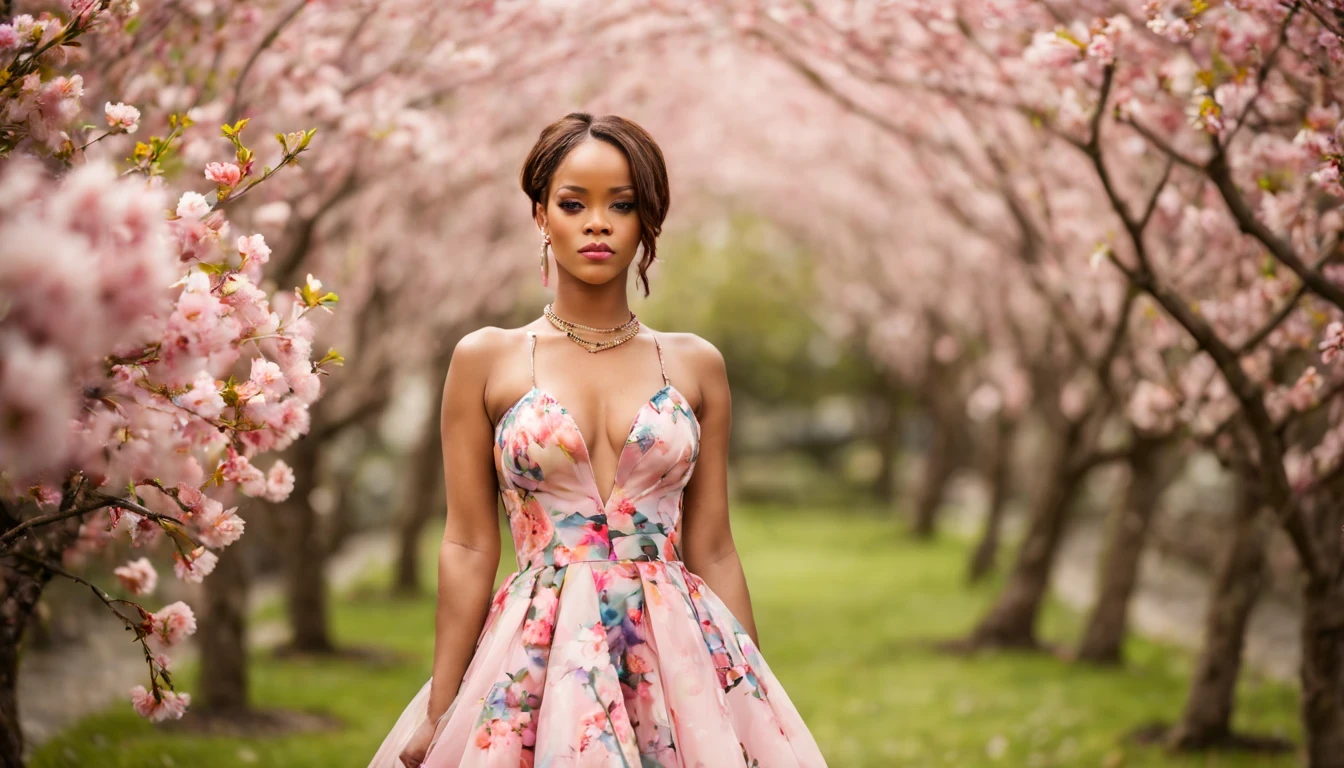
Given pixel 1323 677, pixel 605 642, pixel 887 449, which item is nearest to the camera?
pixel 605 642

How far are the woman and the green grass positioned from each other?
12.0 feet

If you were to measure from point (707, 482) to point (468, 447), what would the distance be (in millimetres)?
629

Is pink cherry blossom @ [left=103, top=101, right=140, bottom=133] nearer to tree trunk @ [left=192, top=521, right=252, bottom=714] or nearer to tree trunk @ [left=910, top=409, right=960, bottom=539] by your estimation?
tree trunk @ [left=192, top=521, right=252, bottom=714]

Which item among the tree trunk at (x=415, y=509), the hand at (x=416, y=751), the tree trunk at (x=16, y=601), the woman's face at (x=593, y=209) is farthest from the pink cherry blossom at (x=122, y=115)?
the tree trunk at (x=415, y=509)

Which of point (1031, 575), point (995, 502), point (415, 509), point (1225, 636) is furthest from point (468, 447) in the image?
point (995, 502)

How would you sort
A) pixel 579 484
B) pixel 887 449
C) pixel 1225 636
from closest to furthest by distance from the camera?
pixel 579 484, pixel 1225 636, pixel 887 449

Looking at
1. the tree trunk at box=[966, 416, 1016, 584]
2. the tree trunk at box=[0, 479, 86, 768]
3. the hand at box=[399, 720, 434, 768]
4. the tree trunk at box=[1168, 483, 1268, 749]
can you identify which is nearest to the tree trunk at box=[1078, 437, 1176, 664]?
the tree trunk at box=[1168, 483, 1268, 749]

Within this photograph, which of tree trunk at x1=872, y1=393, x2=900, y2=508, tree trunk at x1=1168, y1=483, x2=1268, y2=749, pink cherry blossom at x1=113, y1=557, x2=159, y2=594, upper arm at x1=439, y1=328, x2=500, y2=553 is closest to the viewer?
upper arm at x1=439, y1=328, x2=500, y2=553

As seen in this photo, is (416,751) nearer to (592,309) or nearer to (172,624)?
(172,624)

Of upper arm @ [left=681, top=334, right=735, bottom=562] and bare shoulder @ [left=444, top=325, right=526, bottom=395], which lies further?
upper arm @ [left=681, top=334, right=735, bottom=562]

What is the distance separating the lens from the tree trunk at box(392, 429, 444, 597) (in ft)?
44.5

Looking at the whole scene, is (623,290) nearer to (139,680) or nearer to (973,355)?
(139,680)

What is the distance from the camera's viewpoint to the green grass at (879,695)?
6.43m

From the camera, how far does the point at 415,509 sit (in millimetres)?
13648
